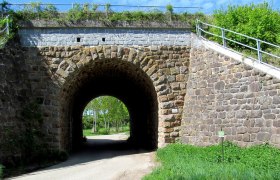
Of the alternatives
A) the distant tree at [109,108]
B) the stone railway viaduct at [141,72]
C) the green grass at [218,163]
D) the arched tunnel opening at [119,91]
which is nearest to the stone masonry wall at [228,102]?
the stone railway viaduct at [141,72]

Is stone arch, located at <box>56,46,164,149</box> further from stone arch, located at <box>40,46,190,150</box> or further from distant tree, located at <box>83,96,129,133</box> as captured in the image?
distant tree, located at <box>83,96,129,133</box>

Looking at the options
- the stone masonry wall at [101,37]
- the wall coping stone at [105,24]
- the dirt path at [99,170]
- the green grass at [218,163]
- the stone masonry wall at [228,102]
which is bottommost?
the dirt path at [99,170]

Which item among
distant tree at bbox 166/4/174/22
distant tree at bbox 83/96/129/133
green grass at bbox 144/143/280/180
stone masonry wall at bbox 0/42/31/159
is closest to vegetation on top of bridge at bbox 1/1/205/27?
distant tree at bbox 166/4/174/22

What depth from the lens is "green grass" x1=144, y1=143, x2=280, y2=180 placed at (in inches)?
330

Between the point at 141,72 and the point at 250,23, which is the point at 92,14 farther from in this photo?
the point at 250,23

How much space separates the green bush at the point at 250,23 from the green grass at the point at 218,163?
5.91 metres

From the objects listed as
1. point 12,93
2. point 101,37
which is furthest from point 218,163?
point 12,93

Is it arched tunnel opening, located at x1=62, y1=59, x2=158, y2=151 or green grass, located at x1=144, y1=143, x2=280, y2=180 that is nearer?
green grass, located at x1=144, y1=143, x2=280, y2=180

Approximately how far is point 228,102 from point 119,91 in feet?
44.3

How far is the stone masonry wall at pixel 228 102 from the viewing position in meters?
12.8

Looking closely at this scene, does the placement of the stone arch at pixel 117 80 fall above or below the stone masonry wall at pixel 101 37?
below

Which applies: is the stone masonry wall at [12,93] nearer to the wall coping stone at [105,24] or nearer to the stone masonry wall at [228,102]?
the wall coping stone at [105,24]

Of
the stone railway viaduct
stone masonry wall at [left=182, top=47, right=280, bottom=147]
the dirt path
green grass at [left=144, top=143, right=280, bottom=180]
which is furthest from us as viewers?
the stone railway viaduct

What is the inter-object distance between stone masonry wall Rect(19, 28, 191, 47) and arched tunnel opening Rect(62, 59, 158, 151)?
3.33 feet
